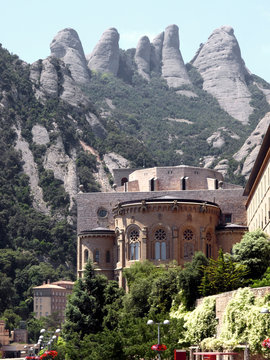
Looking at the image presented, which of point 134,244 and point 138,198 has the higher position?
point 138,198

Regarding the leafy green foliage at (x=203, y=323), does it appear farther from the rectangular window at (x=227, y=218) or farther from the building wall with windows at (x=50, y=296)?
the building wall with windows at (x=50, y=296)

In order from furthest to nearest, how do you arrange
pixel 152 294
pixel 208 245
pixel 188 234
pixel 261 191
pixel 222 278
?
1. pixel 208 245
2. pixel 188 234
3. pixel 261 191
4. pixel 152 294
5. pixel 222 278

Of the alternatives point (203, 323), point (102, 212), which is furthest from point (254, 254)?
point (102, 212)

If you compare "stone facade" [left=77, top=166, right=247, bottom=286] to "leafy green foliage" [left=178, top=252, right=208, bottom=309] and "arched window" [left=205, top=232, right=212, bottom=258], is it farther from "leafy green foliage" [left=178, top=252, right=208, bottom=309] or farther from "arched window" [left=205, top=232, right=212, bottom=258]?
"leafy green foliage" [left=178, top=252, right=208, bottom=309]

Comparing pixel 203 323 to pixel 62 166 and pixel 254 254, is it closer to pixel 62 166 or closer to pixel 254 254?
pixel 254 254

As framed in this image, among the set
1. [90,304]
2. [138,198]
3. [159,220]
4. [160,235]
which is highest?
[138,198]

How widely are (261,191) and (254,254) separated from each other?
11811 mm

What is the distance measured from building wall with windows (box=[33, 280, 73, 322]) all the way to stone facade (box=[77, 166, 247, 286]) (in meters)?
75.3

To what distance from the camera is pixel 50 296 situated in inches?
6885

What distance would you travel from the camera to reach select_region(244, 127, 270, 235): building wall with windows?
6706 cm

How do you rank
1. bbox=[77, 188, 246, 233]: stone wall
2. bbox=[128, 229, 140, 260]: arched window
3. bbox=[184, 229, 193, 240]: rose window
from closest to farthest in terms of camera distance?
bbox=[184, 229, 193, 240]: rose window
bbox=[128, 229, 140, 260]: arched window
bbox=[77, 188, 246, 233]: stone wall

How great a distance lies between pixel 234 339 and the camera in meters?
44.5

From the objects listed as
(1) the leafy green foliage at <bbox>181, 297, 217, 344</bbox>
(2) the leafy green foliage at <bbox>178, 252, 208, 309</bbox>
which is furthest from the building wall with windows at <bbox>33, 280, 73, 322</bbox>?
(1) the leafy green foliage at <bbox>181, 297, 217, 344</bbox>

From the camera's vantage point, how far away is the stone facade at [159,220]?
3428 inches
